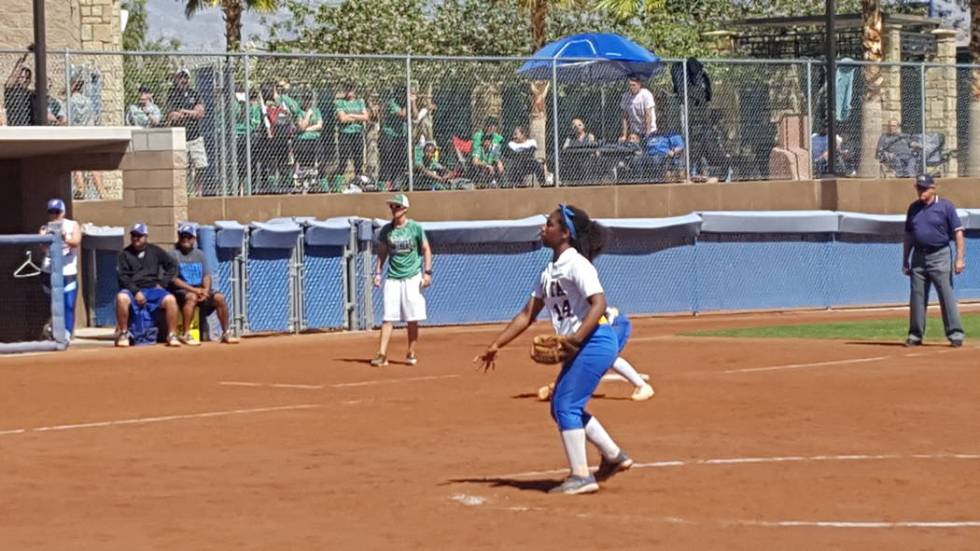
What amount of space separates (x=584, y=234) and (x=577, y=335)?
0.72 m

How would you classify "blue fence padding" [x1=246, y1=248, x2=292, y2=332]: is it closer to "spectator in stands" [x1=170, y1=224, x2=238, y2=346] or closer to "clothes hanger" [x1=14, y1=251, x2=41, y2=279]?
"spectator in stands" [x1=170, y1=224, x2=238, y2=346]

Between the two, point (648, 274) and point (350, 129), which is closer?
point (350, 129)

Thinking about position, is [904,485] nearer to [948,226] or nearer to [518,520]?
[518,520]

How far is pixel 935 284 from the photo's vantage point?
20.7m

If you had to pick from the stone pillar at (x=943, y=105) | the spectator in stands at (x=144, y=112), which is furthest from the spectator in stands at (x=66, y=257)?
A: the stone pillar at (x=943, y=105)

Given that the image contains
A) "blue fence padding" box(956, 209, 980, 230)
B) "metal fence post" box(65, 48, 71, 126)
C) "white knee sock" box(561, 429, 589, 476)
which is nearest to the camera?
"white knee sock" box(561, 429, 589, 476)

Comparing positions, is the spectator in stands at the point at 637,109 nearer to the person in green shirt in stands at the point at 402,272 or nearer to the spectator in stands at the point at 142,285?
the spectator in stands at the point at 142,285

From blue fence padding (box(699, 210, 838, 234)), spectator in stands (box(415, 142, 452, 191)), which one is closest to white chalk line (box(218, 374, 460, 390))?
spectator in stands (box(415, 142, 452, 191))

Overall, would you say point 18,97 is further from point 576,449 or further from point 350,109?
point 576,449

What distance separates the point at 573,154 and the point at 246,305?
22.9 feet

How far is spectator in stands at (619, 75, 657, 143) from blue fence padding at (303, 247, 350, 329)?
6.13m

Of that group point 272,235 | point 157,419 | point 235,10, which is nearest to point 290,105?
point 272,235

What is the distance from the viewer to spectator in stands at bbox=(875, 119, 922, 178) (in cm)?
3272

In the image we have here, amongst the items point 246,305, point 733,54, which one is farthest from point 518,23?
point 246,305
